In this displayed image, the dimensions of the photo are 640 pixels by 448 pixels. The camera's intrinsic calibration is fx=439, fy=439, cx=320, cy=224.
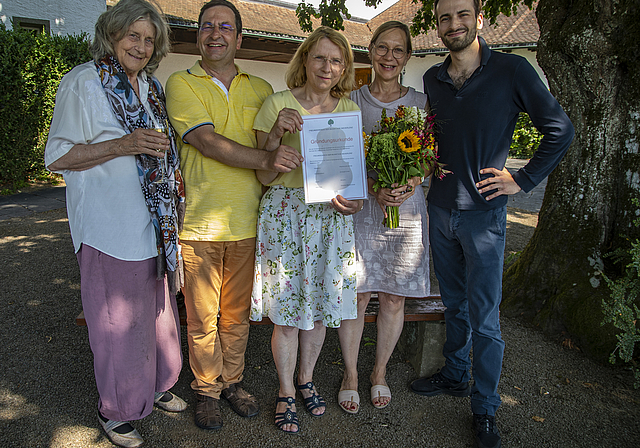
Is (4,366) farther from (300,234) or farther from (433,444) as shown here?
(433,444)

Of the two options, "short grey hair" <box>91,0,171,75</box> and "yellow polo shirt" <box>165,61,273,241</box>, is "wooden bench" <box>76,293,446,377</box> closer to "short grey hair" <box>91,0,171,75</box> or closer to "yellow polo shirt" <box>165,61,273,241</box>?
"yellow polo shirt" <box>165,61,273,241</box>

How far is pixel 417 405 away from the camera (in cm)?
308

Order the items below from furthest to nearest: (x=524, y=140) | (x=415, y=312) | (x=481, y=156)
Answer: (x=524, y=140), (x=415, y=312), (x=481, y=156)

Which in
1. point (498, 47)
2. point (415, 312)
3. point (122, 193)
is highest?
point (498, 47)

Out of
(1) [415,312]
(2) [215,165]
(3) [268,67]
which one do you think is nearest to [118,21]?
(2) [215,165]

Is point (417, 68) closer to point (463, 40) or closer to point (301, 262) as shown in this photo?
point (463, 40)

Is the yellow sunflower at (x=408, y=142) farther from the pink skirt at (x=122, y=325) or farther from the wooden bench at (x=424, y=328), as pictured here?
the pink skirt at (x=122, y=325)

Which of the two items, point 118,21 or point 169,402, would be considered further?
point 169,402

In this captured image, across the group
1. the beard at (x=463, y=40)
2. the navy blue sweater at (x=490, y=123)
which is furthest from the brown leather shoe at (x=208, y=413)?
the beard at (x=463, y=40)

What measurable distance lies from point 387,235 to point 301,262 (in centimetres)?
61

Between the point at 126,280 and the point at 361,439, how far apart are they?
5.62ft

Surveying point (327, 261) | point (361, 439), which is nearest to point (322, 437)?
point (361, 439)

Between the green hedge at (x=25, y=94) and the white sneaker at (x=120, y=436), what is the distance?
911 cm

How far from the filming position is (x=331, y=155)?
8.23 feet
